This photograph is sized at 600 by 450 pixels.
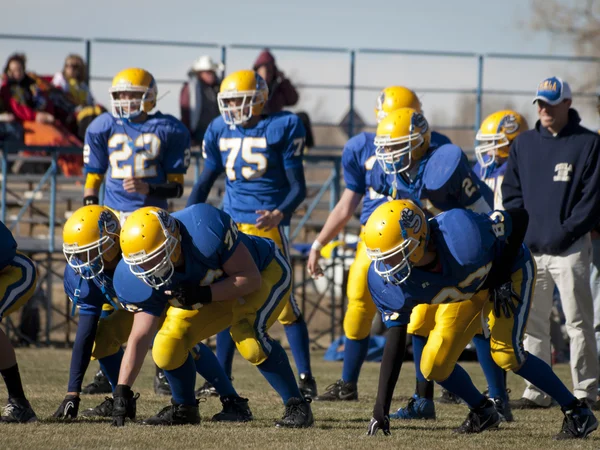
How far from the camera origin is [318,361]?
8.68 meters

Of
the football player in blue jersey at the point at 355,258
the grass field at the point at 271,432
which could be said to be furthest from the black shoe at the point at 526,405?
the football player in blue jersey at the point at 355,258

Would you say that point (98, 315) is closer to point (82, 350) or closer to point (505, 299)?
point (82, 350)

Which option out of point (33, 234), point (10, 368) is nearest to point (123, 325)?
point (10, 368)

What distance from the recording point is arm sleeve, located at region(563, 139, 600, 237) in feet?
18.5

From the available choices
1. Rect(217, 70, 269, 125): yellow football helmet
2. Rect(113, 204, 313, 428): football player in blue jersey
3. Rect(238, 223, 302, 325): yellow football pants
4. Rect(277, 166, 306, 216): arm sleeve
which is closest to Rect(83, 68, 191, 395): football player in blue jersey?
Rect(217, 70, 269, 125): yellow football helmet

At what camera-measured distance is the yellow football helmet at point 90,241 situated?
4840 mm

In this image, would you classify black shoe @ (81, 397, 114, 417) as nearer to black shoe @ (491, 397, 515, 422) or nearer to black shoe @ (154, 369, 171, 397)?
black shoe @ (154, 369, 171, 397)

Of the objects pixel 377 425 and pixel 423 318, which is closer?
pixel 377 425

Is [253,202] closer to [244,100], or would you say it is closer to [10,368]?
[244,100]

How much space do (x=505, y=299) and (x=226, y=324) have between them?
1309 millimetres

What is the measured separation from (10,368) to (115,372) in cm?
59

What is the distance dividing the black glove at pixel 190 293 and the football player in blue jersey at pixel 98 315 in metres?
0.52

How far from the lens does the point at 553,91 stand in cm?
575

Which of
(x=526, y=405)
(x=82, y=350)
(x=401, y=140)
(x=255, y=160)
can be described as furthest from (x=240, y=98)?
(x=526, y=405)
